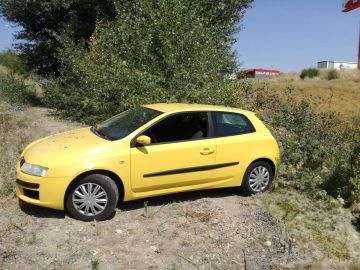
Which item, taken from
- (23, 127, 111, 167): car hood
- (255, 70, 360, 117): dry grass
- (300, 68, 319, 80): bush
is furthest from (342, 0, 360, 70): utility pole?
(23, 127, 111, 167): car hood

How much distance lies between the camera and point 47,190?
5.46m

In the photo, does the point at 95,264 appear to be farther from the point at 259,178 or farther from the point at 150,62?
the point at 150,62

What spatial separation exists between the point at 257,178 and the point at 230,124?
0.99 m

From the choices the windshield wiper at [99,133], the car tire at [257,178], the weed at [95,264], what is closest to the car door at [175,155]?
the windshield wiper at [99,133]

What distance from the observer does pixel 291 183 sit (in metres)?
7.90

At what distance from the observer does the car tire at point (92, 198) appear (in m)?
5.60

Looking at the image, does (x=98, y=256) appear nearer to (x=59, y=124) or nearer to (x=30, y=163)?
(x=30, y=163)

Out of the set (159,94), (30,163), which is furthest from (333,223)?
(159,94)

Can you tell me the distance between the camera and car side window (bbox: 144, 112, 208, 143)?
6.31 m

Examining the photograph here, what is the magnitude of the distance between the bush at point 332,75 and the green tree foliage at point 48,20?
3555cm

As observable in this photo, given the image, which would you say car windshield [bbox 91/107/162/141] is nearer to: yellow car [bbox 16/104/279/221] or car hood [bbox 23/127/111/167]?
yellow car [bbox 16/104/279/221]

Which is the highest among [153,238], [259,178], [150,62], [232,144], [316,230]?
[150,62]

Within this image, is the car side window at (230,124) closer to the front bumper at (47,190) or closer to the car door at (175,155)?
the car door at (175,155)

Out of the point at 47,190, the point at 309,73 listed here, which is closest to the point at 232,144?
the point at 47,190
